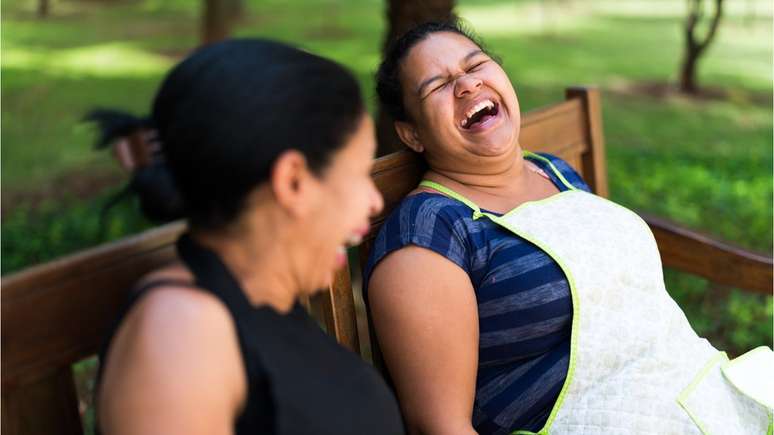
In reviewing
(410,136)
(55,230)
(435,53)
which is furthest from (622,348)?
(55,230)

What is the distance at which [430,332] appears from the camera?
1885 millimetres

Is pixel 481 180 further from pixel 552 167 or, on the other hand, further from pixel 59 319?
pixel 59 319

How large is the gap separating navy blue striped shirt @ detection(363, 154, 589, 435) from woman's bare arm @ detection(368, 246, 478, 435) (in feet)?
0.17

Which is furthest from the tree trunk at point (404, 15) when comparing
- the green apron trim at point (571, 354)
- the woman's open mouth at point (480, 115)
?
the green apron trim at point (571, 354)

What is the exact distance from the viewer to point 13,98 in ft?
23.6

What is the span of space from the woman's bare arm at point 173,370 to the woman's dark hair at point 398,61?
3.79 ft

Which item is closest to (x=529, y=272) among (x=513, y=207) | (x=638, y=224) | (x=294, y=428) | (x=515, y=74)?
(x=513, y=207)

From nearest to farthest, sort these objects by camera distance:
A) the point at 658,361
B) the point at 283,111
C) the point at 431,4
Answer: the point at 283,111 < the point at 658,361 < the point at 431,4

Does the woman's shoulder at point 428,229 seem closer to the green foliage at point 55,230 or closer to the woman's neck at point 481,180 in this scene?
the woman's neck at point 481,180

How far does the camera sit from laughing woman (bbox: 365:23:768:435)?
1906mm

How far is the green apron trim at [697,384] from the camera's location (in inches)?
77.6

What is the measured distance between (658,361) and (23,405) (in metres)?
1.37

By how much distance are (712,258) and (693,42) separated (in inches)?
236

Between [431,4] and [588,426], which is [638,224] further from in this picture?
[431,4]
